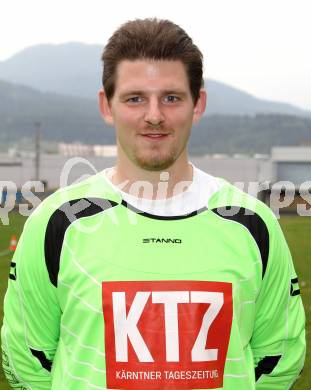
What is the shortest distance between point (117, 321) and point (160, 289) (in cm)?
20

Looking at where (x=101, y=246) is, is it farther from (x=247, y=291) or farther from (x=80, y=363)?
(x=247, y=291)

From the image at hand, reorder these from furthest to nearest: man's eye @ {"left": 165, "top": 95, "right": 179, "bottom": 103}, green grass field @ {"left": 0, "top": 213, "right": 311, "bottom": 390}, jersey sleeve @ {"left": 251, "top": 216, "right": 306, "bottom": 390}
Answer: green grass field @ {"left": 0, "top": 213, "right": 311, "bottom": 390}, jersey sleeve @ {"left": 251, "top": 216, "right": 306, "bottom": 390}, man's eye @ {"left": 165, "top": 95, "right": 179, "bottom": 103}

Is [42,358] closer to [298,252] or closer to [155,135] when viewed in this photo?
[155,135]

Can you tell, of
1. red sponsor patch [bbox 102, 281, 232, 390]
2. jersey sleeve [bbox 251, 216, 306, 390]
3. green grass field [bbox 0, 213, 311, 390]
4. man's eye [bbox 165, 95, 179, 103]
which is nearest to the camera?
red sponsor patch [bbox 102, 281, 232, 390]

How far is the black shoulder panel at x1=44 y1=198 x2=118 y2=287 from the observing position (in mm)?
2441

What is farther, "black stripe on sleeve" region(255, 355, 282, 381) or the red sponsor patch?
"black stripe on sleeve" region(255, 355, 282, 381)

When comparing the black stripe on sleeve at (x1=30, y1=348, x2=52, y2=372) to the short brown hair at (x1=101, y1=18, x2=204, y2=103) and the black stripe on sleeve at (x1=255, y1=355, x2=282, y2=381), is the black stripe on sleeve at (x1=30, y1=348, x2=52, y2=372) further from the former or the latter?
the short brown hair at (x1=101, y1=18, x2=204, y2=103)

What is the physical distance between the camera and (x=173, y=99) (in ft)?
8.05

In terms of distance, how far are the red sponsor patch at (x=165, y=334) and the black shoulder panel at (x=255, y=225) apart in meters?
0.24

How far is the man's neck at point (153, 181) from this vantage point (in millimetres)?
2529

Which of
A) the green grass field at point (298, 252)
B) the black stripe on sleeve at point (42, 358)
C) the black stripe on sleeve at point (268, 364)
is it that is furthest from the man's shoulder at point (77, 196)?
the green grass field at point (298, 252)

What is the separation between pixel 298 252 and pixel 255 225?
54.3ft

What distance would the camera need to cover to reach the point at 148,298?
93.4 inches

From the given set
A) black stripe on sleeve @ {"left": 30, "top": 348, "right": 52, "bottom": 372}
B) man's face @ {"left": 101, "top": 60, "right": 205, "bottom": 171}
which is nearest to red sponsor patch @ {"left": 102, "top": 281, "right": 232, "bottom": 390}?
black stripe on sleeve @ {"left": 30, "top": 348, "right": 52, "bottom": 372}
